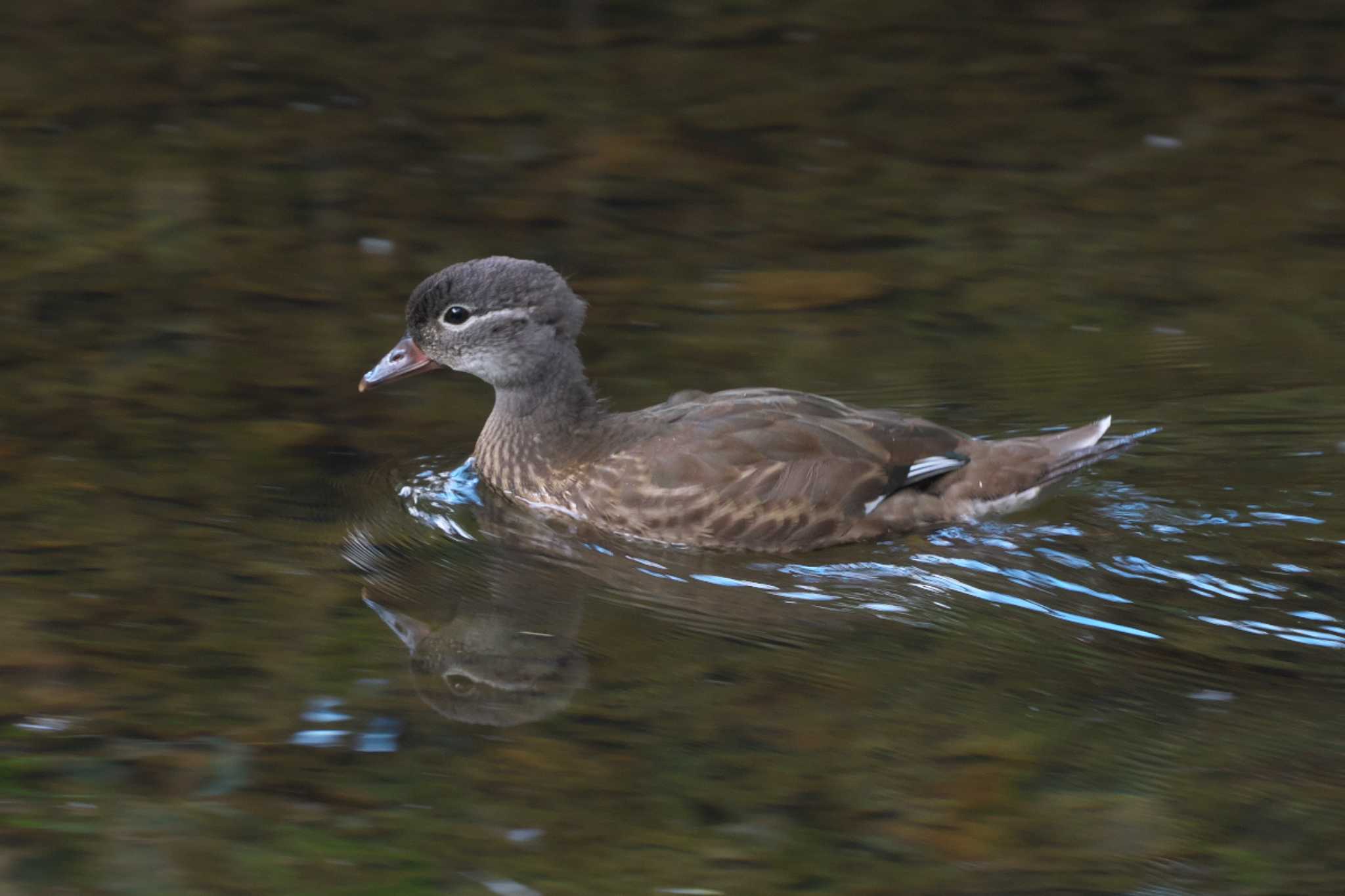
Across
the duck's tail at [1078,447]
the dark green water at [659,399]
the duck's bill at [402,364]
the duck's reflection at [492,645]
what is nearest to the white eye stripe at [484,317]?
the duck's bill at [402,364]

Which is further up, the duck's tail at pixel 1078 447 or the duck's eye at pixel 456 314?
the duck's eye at pixel 456 314

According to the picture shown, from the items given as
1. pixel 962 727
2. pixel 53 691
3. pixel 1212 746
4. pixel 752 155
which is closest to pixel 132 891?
pixel 53 691

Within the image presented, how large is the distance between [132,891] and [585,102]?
733 cm

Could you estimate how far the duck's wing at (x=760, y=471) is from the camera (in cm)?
707

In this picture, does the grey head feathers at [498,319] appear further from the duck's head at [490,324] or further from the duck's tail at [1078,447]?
the duck's tail at [1078,447]

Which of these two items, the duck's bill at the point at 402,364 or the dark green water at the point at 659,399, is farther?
the duck's bill at the point at 402,364

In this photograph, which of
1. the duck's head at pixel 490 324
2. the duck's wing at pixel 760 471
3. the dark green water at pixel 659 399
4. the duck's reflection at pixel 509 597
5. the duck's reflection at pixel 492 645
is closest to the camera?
the dark green water at pixel 659 399

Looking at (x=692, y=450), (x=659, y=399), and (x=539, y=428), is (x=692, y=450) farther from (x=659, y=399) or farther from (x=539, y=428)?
(x=659, y=399)

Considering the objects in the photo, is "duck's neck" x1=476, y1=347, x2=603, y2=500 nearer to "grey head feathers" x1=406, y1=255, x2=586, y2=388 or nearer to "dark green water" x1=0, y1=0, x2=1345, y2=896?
"grey head feathers" x1=406, y1=255, x2=586, y2=388

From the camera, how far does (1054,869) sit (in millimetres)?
5062

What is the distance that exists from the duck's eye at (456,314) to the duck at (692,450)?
10mm

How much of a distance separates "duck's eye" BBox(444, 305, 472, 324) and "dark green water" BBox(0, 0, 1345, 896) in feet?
2.12

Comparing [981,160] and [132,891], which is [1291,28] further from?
[132,891]

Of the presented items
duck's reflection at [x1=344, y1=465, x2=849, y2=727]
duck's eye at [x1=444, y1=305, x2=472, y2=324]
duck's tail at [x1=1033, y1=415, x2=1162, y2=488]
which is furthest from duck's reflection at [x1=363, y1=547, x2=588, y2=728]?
duck's tail at [x1=1033, y1=415, x2=1162, y2=488]
